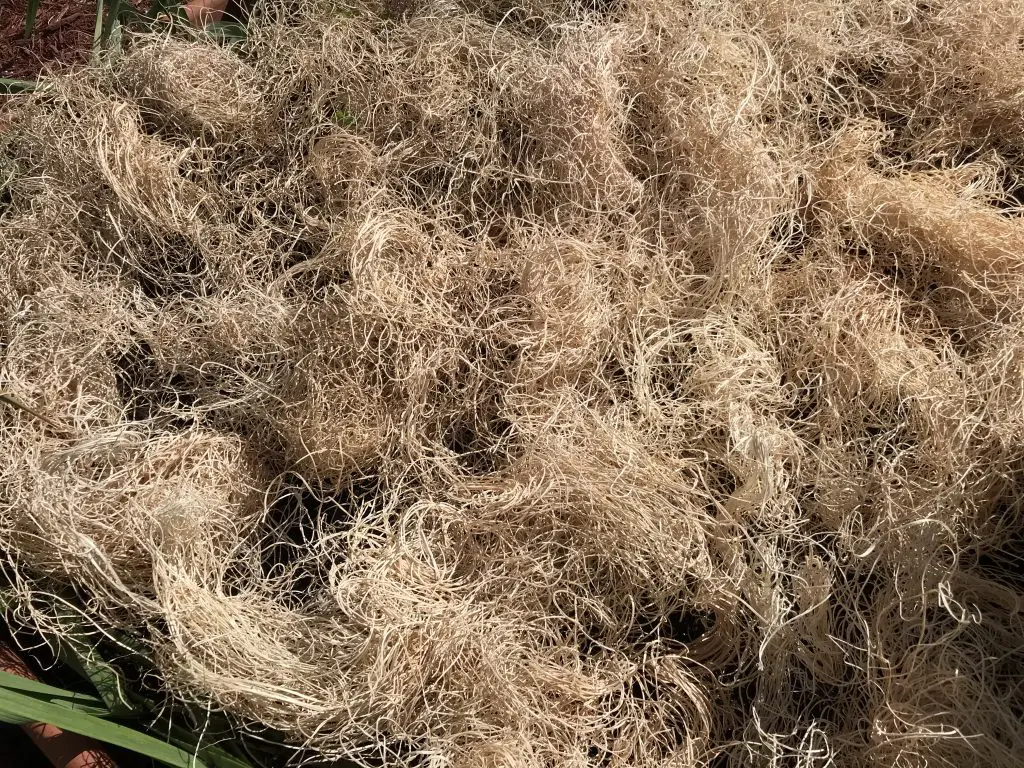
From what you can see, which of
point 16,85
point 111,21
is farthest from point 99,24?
point 16,85

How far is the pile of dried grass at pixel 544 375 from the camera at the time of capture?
4.02 ft

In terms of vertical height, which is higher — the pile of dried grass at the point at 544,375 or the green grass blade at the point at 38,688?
the pile of dried grass at the point at 544,375

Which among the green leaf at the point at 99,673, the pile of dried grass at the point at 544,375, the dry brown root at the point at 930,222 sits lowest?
the green leaf at the point at 99,673

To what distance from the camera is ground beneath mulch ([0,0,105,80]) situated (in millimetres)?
1946

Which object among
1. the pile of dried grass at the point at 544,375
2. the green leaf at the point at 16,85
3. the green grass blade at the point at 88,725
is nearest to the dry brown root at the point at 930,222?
the pile of dried grass at the point at 544,375

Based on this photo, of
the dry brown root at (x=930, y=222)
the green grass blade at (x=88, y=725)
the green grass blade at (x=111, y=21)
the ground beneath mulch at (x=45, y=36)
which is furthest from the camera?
the ground beneath mulch at (x=45, y=36)

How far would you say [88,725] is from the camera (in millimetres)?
1221

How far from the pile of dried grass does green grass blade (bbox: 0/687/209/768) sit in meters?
0.09

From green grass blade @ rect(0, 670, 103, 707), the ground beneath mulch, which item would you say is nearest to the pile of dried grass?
green grass blade @ rect(0, 670, 103, 707)

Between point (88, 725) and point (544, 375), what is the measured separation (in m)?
0.89

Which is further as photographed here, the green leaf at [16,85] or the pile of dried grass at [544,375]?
the green leaf at [16,85]

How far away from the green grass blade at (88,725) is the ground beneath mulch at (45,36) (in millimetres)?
1444

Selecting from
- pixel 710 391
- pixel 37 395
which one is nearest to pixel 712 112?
pixel 710 391

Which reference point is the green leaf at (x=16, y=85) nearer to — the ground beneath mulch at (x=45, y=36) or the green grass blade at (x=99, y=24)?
the ground beneath mulch at (x=45, y=36)
